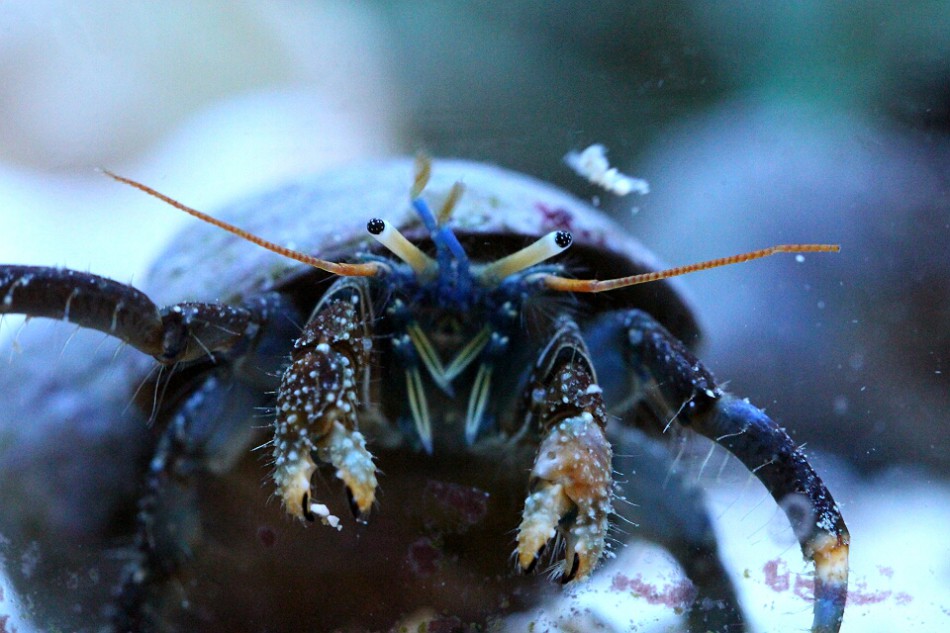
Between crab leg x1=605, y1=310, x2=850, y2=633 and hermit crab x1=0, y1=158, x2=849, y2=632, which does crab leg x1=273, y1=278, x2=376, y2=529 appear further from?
crab leg x1=605, y1=310, x2=850, y2=633

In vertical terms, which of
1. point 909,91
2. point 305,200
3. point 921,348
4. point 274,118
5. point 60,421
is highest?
point 909,91

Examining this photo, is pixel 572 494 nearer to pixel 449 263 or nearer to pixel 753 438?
pixel 753 438

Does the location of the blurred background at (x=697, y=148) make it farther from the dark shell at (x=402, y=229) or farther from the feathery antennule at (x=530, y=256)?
the feathery antennule at (x=530, y=256)

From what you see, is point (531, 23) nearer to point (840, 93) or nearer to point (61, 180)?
point (840, 93)

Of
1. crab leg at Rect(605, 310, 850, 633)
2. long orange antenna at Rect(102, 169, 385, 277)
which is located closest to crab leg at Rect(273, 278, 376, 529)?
long orange antenna at Rect(102, 169, 385, 277)

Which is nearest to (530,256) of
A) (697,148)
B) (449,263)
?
(449,263)

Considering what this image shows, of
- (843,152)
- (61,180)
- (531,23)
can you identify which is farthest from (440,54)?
(843,152)

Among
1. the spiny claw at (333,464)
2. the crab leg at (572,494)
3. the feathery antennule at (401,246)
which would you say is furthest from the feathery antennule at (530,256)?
the spiny claw at (333,464)
